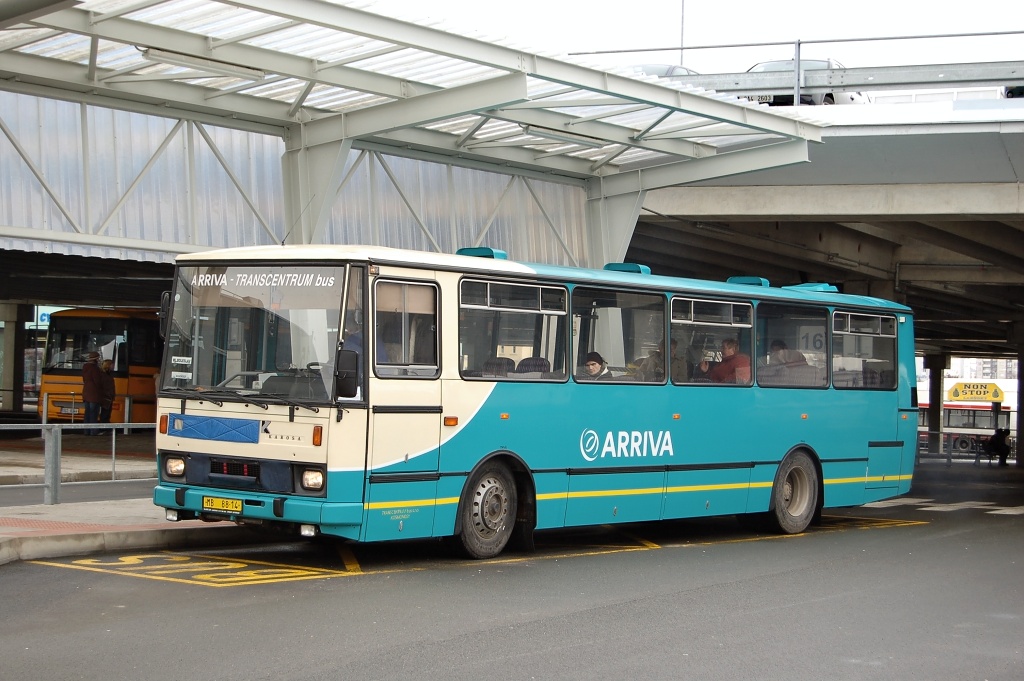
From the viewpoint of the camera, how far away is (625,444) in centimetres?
1320

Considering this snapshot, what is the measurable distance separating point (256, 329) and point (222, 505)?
1.55 m

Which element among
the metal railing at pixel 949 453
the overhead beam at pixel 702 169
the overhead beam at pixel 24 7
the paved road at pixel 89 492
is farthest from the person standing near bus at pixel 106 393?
the metal railing at pixel 949 453

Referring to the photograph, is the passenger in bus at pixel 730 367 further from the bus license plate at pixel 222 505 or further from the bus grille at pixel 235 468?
the bus license plate at pixel 222 505

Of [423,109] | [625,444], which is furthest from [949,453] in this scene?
[625,444]

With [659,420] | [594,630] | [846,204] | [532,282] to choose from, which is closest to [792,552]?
[659,420]

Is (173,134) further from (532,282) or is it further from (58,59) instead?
(532,282)

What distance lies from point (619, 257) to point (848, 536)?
8921mm

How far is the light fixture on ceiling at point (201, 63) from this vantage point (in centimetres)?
1440

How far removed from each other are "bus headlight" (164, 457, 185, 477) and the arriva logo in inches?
157

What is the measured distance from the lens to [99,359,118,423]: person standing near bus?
28.0 metres

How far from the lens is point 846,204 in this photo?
979 inches

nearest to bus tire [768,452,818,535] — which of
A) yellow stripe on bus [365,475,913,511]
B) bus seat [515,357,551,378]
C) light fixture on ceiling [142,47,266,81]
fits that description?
yellow stripe on bus [365,475,913,511]

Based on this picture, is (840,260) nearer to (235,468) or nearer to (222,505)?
(235,468)

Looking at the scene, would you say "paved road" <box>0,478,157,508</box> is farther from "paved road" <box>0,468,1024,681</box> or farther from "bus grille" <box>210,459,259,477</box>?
"bus grille" <box>210,459,259,477</box>
